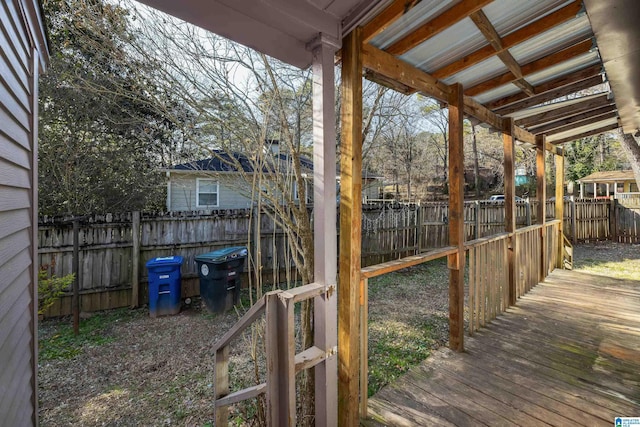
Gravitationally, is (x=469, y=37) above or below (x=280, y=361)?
above

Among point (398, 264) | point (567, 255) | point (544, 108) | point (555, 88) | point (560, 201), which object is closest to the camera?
point (398, 264)

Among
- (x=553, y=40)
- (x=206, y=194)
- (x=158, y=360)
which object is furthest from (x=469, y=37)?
(x=206, y=194)

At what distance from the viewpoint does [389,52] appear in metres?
2.18

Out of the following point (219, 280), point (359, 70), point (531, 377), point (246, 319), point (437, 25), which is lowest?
point (531, 377)

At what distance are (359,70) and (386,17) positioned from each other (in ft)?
1.04

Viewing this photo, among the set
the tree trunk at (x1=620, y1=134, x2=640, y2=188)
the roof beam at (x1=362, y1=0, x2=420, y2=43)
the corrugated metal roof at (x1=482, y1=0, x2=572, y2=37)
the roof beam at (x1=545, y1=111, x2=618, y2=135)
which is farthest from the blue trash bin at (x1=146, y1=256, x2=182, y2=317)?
the tree trunk at (x1=620, y1=134, x2=640, y2=188)

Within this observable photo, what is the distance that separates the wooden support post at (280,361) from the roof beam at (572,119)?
15.9 ft

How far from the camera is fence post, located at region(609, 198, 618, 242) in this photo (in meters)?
9.64

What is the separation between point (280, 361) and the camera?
1521mm

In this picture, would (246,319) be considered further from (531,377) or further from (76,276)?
(76,276)

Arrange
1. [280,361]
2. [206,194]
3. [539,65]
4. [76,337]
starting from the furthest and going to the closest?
[206,194], [76,337], [539,65], [280,361]

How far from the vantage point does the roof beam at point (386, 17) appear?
1.60m

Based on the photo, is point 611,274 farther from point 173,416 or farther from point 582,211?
point 173,416

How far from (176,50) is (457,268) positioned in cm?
343
